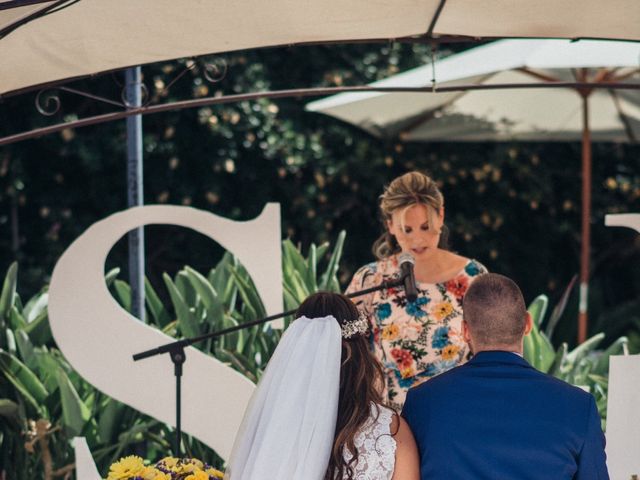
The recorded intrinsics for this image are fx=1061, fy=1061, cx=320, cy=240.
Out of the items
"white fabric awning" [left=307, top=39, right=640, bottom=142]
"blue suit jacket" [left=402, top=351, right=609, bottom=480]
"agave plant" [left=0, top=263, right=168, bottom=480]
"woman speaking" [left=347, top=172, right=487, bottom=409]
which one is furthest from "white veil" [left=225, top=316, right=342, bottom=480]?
"white fabric awning" [left=307, top=39, right=640, bottom=142]

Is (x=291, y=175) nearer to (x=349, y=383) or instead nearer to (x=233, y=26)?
(x=233, y=26)

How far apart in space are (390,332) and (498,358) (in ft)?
5.46

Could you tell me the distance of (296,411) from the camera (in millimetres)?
2850

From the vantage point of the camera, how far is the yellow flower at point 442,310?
441 centimetres

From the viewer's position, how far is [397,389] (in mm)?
4367

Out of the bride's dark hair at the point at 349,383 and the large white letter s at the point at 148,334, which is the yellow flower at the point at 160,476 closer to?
the bride's dark hair at the point at 349,383

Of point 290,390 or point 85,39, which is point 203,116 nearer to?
point 85,39

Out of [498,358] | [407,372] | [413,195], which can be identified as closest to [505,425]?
[498,358]

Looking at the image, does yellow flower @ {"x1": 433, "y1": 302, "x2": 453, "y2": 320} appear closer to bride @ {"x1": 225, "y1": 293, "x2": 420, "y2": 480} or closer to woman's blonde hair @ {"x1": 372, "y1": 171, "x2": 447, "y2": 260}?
woman's blonde hair @ {"x1": 372, "y1": 171, "x2": 447, "y2": 260}

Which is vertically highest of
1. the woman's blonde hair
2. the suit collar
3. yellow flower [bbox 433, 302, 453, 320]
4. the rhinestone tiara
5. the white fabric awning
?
the white fabric awning

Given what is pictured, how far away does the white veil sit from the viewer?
2.80m

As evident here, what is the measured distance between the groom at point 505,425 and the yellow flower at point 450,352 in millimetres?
1572

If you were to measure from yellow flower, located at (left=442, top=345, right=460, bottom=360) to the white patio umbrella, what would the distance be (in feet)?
8.06

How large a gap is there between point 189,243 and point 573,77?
3.26m
